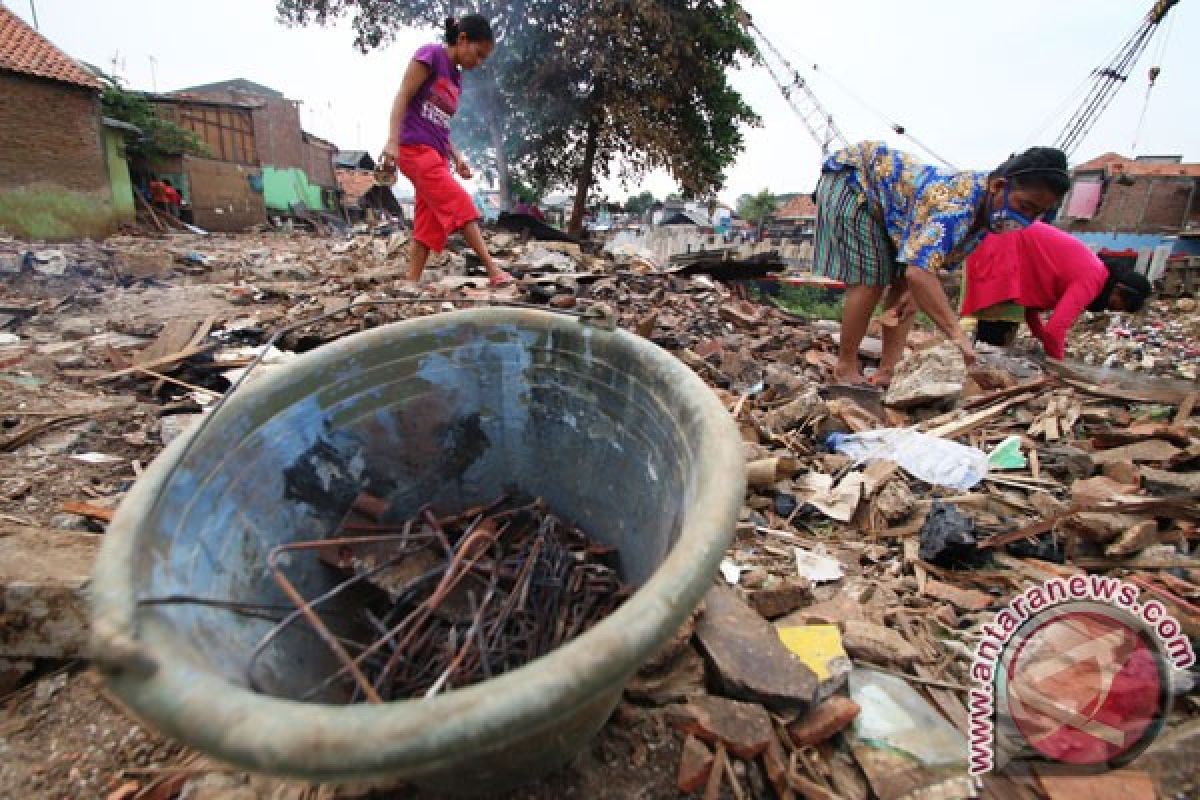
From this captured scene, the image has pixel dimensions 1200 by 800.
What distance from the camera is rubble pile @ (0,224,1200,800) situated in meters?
1.33

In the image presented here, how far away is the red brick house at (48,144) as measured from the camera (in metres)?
11.9

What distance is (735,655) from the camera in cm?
147

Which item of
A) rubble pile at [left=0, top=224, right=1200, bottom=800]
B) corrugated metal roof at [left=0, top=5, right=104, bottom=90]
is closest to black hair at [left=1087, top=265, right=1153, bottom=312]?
rubble pile at [left=0, top=224, right=1200, bottom=800]

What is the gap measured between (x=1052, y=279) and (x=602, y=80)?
40.2 ft

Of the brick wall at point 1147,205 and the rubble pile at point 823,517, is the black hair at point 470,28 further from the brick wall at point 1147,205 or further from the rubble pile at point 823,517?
the brick wall at point 1147,205

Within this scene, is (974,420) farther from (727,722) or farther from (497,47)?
(497,47)

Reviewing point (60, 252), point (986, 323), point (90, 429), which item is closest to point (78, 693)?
point (90, 429)

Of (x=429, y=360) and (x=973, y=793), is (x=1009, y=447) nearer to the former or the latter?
(x=973, y=793)

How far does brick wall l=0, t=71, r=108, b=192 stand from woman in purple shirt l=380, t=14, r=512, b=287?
13890 mm

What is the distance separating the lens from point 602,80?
44.4ft

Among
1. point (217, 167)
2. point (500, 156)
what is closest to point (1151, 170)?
point (500, 156)

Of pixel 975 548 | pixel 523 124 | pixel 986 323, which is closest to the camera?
pixel 975 548

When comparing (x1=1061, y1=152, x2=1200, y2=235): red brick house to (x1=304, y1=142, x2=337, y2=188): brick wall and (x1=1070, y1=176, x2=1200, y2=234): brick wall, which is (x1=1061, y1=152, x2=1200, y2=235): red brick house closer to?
(x1=1070, y1=176, x2=1200, y2=234): brick wall

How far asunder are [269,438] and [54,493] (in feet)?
4.78
